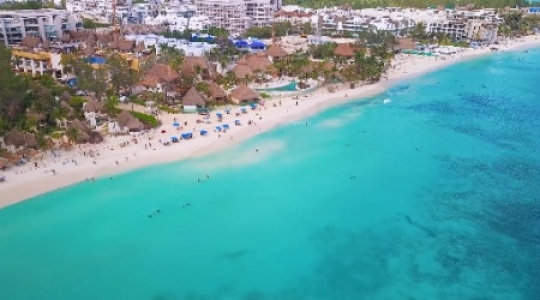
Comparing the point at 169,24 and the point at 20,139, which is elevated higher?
the point at 169,24

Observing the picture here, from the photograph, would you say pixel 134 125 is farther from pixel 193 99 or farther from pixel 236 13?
pixel 236 13

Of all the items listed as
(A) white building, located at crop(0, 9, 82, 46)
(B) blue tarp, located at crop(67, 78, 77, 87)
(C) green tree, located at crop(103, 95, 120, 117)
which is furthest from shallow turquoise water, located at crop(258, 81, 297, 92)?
(A) white building, located at crop(0, 9, 82, 46)

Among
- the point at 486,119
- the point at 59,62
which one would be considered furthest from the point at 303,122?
the point at 59,62

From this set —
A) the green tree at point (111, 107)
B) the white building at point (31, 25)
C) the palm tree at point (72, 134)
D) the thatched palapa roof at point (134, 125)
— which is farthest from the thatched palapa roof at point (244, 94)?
the white building at point (31, 25)

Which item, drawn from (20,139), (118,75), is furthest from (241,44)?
(20,139)

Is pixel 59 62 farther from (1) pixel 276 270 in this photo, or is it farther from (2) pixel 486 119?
(2) pixel 486 119

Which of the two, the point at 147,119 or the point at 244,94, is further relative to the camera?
the point at 244,94

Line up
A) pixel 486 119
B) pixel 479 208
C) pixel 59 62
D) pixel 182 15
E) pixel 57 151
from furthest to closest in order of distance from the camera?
pixel 182 15
pixel 59 62
pixel 486 119
pixel 57 151
pixel 479 208
